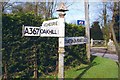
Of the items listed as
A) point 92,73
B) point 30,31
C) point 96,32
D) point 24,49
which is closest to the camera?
point 30,31

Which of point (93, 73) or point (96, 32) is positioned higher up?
point (96, 32)

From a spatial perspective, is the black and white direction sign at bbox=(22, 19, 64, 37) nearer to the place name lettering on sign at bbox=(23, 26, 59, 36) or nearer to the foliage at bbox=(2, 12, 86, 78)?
the place name lettering on sign at bbox=(23, 26, 59, 36)

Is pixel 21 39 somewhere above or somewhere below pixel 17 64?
above

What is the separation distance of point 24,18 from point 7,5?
835 centimetres

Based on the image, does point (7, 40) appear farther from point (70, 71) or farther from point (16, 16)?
point (70, 71)

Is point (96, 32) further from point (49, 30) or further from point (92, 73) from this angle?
point (49, 30)

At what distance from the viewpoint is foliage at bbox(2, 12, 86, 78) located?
21.5 ft

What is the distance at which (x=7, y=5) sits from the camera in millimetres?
14859

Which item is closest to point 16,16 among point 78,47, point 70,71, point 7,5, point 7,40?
point 7,40

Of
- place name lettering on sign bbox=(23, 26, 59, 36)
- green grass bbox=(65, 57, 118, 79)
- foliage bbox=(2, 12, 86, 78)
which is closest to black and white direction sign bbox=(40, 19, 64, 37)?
place name lettering on sign bbox=(23, 26, 59, 36)

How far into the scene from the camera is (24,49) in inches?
275

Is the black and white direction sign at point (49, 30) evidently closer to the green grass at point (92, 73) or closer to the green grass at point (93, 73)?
the green grass at point (92, 73)

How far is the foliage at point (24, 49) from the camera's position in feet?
21.5

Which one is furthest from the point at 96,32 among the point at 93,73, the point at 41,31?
the point at 41,31
